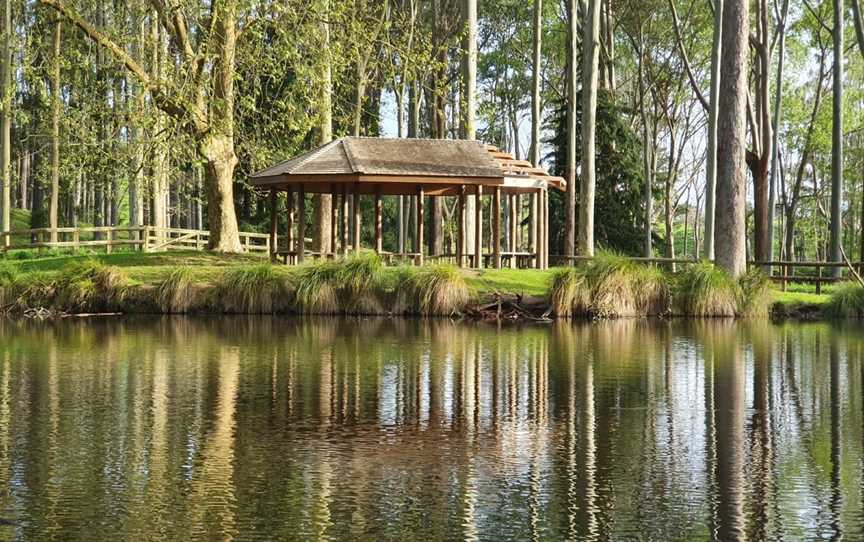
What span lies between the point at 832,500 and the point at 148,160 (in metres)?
25.0

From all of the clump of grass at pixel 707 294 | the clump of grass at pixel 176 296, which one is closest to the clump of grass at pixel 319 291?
the clump of grass at pixel 176 296

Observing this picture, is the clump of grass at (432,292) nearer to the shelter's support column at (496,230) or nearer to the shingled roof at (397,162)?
the shingled roof at (397,162)

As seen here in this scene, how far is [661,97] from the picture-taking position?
52.5m

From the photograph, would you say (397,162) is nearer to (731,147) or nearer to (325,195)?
(325,195)

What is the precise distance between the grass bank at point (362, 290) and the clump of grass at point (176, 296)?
0.07 ft

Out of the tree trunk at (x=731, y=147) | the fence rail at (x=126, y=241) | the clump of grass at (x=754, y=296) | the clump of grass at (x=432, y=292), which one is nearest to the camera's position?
the clump of grass at (x=432, y=292)

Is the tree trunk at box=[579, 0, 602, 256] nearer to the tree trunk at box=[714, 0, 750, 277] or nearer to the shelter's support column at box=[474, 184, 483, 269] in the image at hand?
the shelter's support column at box=[474, 184, 483, 269]

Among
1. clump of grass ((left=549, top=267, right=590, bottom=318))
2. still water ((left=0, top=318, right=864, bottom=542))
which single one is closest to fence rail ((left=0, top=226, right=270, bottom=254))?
clump of grass ((left=549, top=267, right=590, bottom=318))

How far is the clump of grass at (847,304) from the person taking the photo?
27.2 metres

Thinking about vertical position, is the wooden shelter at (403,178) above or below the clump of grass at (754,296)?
above

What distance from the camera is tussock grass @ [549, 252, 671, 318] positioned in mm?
25797

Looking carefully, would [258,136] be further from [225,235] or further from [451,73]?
[451,73]

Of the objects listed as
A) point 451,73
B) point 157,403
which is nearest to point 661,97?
point 451,73

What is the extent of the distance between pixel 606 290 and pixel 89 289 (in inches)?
457
